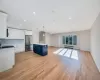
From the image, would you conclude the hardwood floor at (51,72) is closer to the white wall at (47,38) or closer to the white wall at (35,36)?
the white wall at (35,36)

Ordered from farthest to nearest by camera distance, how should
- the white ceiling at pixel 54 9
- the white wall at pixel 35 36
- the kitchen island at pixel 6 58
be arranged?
the white wall at pixel 35 36, the kitchen island at pixel 6 58, the white ceiling at pixel 54 9

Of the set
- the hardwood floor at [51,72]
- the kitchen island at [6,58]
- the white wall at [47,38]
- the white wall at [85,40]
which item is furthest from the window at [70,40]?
the kitchen island at [6,58]

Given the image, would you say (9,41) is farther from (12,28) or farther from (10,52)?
(10,52)

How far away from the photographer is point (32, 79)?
7.38 ft

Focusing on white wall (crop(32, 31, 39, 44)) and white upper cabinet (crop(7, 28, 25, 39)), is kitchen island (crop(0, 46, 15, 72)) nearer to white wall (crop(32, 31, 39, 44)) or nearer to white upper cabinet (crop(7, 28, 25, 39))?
white upper cabinet (crop(7, 28, 25, 39))

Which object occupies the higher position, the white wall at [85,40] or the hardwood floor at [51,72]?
the white wall at [85,40]

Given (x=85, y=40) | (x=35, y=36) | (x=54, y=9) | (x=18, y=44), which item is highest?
(x=54, y=9)

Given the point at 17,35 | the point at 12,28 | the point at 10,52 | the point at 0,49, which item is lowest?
the point at 10,52

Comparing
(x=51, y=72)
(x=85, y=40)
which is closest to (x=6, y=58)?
(x=51, y=72)

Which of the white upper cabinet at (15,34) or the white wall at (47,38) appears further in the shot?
the white wall at (47,38)

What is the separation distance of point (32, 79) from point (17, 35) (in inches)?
209

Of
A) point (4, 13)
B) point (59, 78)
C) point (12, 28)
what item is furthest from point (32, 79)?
point (12, 28)

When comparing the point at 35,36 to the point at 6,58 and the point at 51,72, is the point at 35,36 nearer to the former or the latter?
the point at 6,58

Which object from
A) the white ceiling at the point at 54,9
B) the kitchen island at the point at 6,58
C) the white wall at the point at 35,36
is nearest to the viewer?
the white ceiling at the point at 54,9
